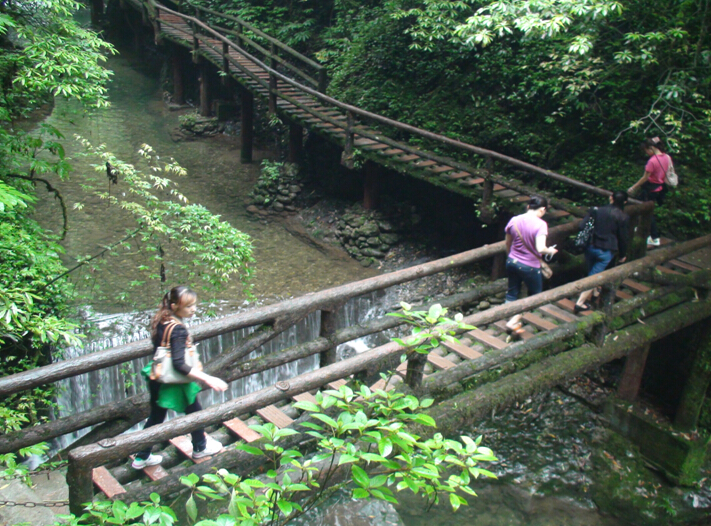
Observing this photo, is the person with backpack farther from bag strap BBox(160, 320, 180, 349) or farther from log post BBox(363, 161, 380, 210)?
log post BBox(363, 161, 380, 210)

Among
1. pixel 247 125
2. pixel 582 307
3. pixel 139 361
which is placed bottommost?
pixel 139 361

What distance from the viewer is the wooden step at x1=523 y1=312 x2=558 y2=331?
19.7ft

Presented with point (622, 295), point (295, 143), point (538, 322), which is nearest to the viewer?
point (538, 322)

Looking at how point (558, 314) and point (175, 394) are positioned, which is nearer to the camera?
point (175, 394)

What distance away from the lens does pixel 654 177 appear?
7.64 meters

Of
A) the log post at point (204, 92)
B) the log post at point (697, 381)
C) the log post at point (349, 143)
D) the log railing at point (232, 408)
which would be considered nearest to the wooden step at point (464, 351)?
the log railing at point (232, 408)

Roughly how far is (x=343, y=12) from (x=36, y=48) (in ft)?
33.7

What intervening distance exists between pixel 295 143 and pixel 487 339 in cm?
992

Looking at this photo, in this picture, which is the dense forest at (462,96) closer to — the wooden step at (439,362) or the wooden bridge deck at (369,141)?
the wooden bridge deck at (369,141)

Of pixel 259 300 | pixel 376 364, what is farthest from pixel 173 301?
pixel 259 300

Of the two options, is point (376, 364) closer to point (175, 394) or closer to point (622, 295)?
point (175, 394)

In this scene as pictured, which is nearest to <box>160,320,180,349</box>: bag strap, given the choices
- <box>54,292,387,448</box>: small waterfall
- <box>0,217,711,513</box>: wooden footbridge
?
<box>0,217,711,513</box>: wooden footbridge

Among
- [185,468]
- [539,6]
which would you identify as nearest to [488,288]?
[185,468]

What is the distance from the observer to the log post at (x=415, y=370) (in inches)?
168
